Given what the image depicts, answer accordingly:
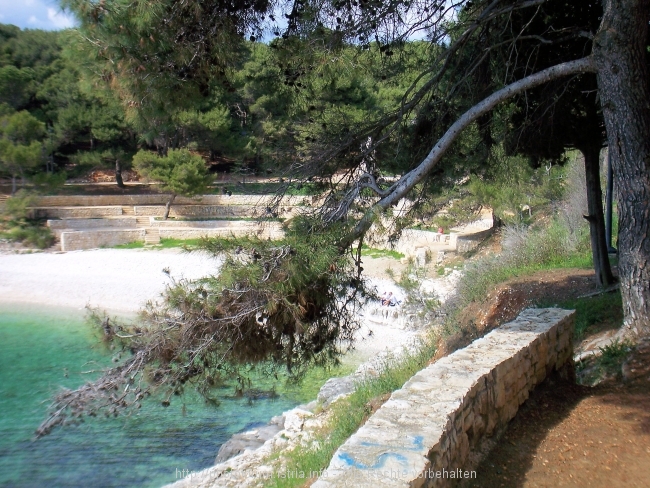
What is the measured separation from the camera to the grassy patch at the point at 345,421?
219 inches

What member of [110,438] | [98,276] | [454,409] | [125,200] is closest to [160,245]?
[98,276]

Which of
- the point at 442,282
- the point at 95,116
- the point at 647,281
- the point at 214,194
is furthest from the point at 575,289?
the point at 95,116

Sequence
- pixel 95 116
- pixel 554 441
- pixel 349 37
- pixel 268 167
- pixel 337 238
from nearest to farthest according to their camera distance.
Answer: pixel 554 441
pixel 337 238
pixel 349 37
pixel 268 167
pixel 95 116

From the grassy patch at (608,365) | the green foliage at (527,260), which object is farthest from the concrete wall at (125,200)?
the grassy patch at (608,365)

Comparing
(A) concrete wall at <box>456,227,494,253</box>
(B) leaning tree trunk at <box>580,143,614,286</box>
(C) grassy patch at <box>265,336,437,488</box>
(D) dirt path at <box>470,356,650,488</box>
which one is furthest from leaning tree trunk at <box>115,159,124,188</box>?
(D) dirt path at <box>470,356,650,488</box>

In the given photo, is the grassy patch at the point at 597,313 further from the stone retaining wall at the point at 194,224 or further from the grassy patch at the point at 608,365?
the stone retaining wall at the point at 194,224

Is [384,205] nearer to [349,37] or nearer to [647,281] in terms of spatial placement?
[349,37]

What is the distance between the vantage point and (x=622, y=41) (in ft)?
16.1

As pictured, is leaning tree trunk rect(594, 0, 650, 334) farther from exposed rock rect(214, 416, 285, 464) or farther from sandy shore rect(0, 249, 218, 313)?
sandy shore rect(0, 249, 218, 313)

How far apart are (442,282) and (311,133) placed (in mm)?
11928

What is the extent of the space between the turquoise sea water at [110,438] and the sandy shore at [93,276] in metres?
5.46

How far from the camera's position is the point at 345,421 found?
249 inches

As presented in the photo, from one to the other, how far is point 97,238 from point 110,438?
15256mm

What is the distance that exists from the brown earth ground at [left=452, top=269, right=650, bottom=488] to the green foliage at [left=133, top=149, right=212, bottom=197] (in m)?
22.6
